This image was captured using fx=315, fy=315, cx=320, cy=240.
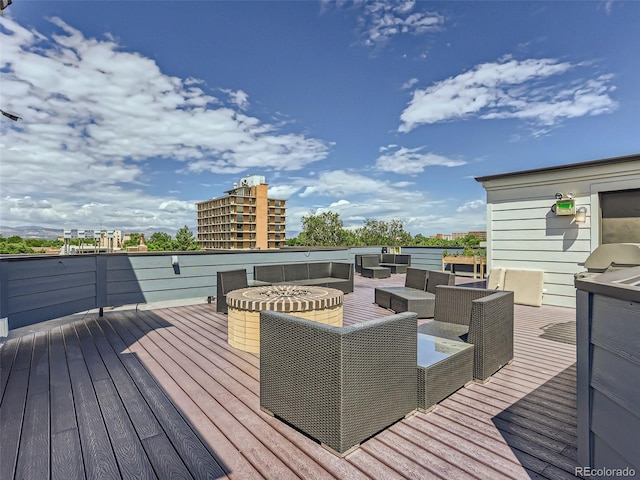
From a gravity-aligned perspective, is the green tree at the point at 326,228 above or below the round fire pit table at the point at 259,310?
above

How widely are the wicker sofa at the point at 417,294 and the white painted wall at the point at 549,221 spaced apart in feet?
5.93

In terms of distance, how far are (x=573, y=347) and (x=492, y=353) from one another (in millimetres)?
1575

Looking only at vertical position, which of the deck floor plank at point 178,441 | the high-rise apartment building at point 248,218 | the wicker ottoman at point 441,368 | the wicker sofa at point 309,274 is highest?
the high-rise apartment building at point 248,218

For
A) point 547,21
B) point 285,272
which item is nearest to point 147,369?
point 285,272

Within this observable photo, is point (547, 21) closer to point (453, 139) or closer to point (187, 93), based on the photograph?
point (453, 139)

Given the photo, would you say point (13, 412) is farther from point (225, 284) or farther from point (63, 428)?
point (225, 284)

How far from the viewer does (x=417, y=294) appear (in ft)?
17.1

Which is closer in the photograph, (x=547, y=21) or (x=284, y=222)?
(x=547, y=21)

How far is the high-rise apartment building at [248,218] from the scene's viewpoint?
71.0m

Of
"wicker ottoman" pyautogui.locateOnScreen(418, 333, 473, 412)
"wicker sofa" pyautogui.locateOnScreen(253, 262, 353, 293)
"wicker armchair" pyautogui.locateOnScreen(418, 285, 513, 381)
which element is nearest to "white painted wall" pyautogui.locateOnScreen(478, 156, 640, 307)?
"wicker sofa" pyautogui.locateOnScreen(253, 262, 353, 293)

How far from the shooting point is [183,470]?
160 cm

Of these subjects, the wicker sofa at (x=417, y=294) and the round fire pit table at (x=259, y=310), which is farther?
the wicker sofa at (x=417, y=294)

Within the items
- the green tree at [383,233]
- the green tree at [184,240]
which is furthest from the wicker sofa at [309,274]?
the green tree at [184,240]

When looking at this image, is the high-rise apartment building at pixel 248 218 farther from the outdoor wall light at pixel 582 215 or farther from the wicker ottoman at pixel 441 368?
the wicker ottoman at pixel 441 368
